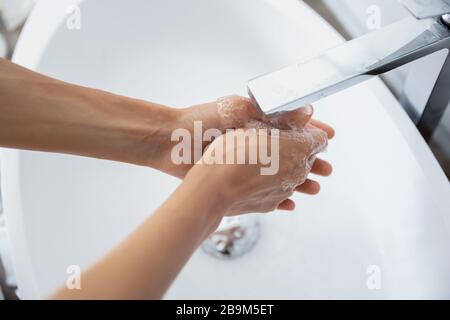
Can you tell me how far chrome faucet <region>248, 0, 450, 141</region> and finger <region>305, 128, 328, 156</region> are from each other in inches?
4.0

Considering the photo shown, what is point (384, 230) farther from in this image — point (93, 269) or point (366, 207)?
point (93, 269)

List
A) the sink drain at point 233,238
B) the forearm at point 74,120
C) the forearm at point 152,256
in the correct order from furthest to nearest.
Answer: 1. the sink drain at point 233,238
2. the forearm at point 74,120
3. the forearm at point 152,256

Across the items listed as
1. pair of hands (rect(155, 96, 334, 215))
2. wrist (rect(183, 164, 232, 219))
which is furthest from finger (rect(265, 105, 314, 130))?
wrist (rect(183, 164, 232, 219))

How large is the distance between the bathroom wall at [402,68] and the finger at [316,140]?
0.11 meters

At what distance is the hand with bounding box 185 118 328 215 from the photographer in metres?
0.42

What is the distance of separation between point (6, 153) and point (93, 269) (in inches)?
9.4

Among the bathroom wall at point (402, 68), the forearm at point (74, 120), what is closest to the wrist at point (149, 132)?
the forearm at point (74, 120)

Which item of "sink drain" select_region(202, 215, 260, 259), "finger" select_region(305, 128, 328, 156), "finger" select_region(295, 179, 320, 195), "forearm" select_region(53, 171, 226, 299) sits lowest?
"forearm" select_region(53, 171, 226, 299)

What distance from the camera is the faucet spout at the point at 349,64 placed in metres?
0.38

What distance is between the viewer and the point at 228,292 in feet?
1.75

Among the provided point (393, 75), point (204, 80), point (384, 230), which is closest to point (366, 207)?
point (384, 230)

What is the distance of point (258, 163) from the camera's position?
0.44 metres

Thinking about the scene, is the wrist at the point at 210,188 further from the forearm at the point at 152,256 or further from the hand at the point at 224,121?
the hand at the point at 224,121

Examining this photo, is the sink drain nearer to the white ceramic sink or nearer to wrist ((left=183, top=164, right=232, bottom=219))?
the white ceramic sink
